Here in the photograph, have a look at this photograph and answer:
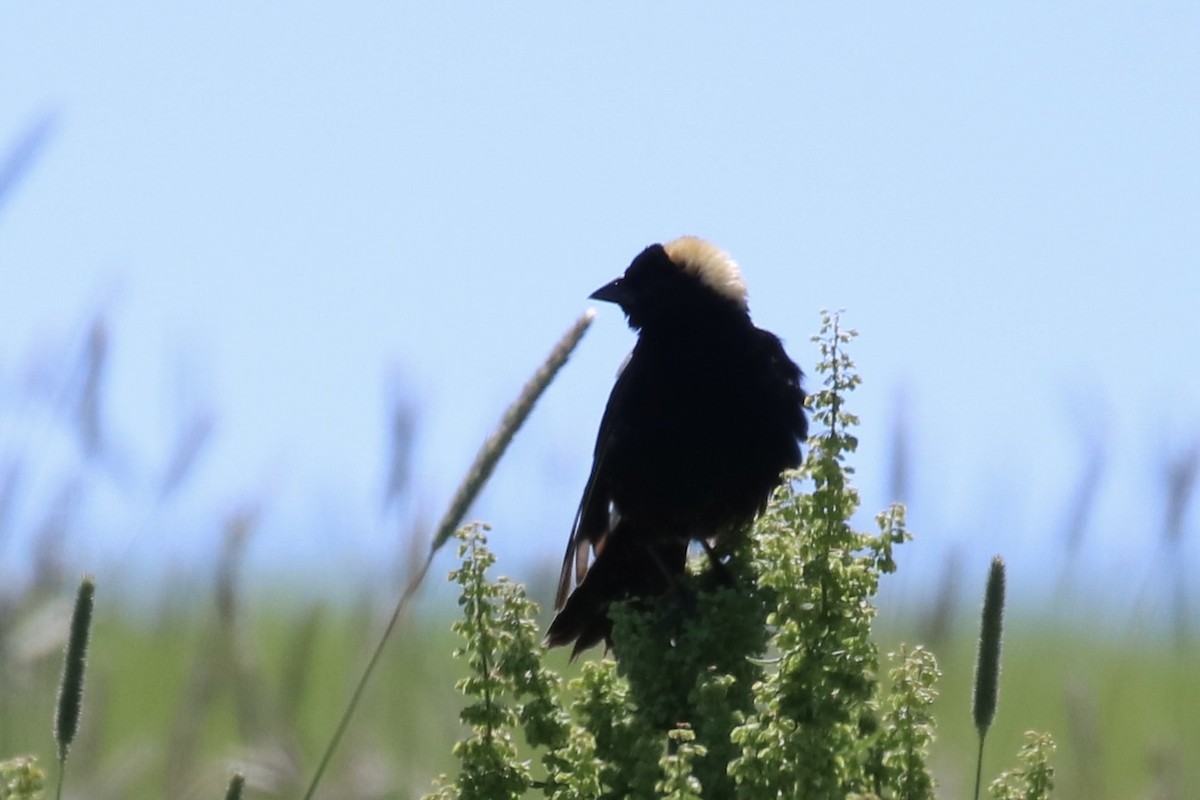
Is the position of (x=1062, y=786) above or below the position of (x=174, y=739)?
above

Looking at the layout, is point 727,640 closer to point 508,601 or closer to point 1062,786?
point 508,601

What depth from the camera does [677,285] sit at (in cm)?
441

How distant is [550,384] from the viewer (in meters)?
2.22

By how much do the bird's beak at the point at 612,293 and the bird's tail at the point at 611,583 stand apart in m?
0.90

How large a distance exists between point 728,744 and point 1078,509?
1.95 metres

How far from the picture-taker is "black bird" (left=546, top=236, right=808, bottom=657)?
362 cm

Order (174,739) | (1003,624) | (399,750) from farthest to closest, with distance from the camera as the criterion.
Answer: (399,750), (174,739), (1003,624)

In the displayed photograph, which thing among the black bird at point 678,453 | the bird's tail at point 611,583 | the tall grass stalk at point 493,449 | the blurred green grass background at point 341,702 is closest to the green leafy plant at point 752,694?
the tall grass stalk at point 493,449

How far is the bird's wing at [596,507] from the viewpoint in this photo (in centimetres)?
337

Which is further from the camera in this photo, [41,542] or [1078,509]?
[1078,509]

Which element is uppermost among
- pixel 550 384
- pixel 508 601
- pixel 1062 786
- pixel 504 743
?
pixel 1062 786

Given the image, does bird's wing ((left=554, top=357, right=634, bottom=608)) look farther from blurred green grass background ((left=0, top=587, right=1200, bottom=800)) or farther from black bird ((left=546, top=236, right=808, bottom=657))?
blurred green grass background ((left=0, top=587, right=1200, bottom=800))

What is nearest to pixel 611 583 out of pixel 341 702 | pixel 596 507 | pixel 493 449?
pixel 596 507

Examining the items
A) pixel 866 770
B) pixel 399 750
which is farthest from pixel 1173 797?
pixel 399 750
